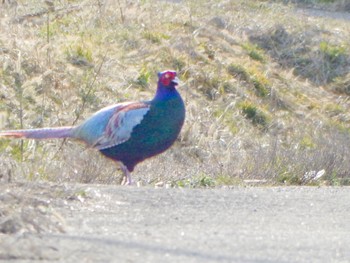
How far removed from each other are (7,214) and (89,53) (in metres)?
10.4

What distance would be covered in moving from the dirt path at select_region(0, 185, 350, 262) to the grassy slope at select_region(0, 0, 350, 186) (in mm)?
1036

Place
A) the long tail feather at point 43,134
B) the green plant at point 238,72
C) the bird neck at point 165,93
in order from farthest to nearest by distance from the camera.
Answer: the green plant at point 238,72 → the long tail feather at point 43,134 → the bird neck at point 165,93

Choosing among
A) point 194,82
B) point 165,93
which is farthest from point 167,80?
point 194,82

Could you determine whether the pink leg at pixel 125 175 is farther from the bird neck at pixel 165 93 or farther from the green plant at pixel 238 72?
the green plant at pixel 238 72

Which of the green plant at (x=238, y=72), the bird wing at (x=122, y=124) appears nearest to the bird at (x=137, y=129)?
the bird wing at (x=122, y=124)

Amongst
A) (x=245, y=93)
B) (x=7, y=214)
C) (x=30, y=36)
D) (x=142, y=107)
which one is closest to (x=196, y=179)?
(x=142, y=107)

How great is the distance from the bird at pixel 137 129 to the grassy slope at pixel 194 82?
0.23 metres

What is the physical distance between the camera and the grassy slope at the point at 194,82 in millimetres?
12164

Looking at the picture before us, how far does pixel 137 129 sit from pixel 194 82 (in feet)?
25.5

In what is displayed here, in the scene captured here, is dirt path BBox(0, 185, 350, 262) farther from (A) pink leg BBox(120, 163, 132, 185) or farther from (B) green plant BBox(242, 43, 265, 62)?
(B) green plant BBox(242, 43, 265, 62)

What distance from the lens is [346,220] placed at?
898 cm

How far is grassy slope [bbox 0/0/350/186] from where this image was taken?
1216cm

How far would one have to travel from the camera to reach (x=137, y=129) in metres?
10.7

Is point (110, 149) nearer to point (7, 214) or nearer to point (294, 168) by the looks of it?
point (294, 168)
